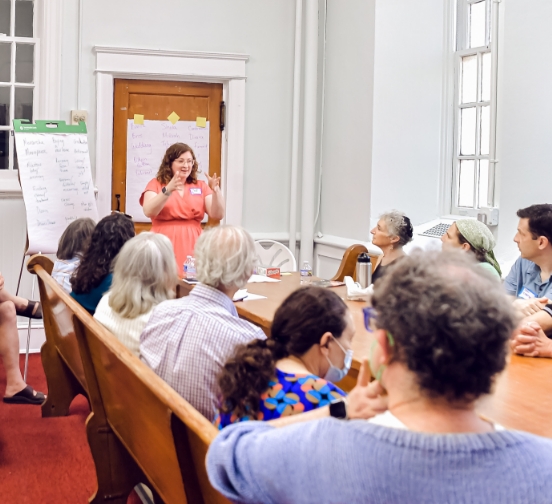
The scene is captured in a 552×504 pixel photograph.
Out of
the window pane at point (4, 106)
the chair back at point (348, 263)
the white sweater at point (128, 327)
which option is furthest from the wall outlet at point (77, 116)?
the white sweater at point (128, 327)

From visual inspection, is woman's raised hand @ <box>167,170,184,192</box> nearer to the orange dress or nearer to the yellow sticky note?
the orange dress

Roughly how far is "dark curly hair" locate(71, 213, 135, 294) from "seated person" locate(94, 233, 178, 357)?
23.9 inches

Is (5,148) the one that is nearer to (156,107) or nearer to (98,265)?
(156,107)

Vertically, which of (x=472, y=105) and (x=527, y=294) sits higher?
(x=472, y=105)

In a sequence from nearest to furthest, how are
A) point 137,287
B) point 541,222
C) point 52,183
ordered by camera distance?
point 137,287 < point 541,222 < point 52,183

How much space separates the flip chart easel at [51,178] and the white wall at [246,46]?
512 mm

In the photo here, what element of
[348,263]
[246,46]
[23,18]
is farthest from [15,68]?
[348,263]

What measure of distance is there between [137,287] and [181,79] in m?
3.64

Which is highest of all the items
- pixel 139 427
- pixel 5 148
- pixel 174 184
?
pixel 5 148

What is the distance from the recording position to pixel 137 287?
2.55 metres

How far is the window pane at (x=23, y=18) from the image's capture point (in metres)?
5.49

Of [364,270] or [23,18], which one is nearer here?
[364,270]

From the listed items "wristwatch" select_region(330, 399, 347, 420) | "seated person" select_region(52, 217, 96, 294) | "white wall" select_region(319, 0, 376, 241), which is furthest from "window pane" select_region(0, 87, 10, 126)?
"wristwatch" select_region(330, 399, 347, 420)

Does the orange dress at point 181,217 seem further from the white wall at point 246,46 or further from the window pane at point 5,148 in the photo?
the window pane at point 5,148
